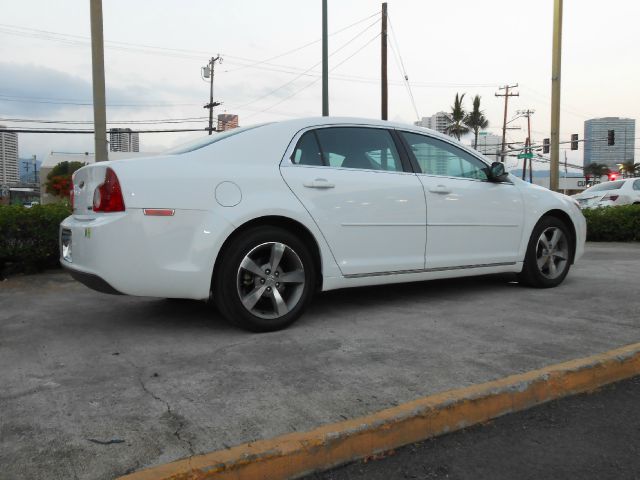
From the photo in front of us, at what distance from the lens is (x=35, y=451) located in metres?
2.07

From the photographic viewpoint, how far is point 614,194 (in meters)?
14.0

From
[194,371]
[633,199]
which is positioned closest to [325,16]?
[633,199]

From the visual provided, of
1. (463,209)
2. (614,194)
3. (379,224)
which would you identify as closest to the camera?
(379,224)

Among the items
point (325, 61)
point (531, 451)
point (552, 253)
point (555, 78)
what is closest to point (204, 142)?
point (531, 451)

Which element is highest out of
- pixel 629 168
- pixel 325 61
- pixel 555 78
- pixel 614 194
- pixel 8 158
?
pixel 8 158

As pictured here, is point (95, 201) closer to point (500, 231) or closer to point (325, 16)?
point (500, 231)

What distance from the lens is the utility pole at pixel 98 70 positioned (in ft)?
25.5

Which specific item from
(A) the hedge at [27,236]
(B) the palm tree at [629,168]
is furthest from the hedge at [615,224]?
(B) the palm tree at [629,168]

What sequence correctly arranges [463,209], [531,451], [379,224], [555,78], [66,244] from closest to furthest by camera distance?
[531,451], [66,244], [379,224], [463,209], [555,78]

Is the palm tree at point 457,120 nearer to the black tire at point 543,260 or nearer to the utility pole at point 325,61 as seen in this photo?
the utility pole at point 325,61

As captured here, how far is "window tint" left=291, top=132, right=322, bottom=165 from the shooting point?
3955 mm

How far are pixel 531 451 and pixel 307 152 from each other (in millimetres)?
2553

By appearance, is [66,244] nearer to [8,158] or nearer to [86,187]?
[86,187]

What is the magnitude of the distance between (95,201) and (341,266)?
5.79 ft
